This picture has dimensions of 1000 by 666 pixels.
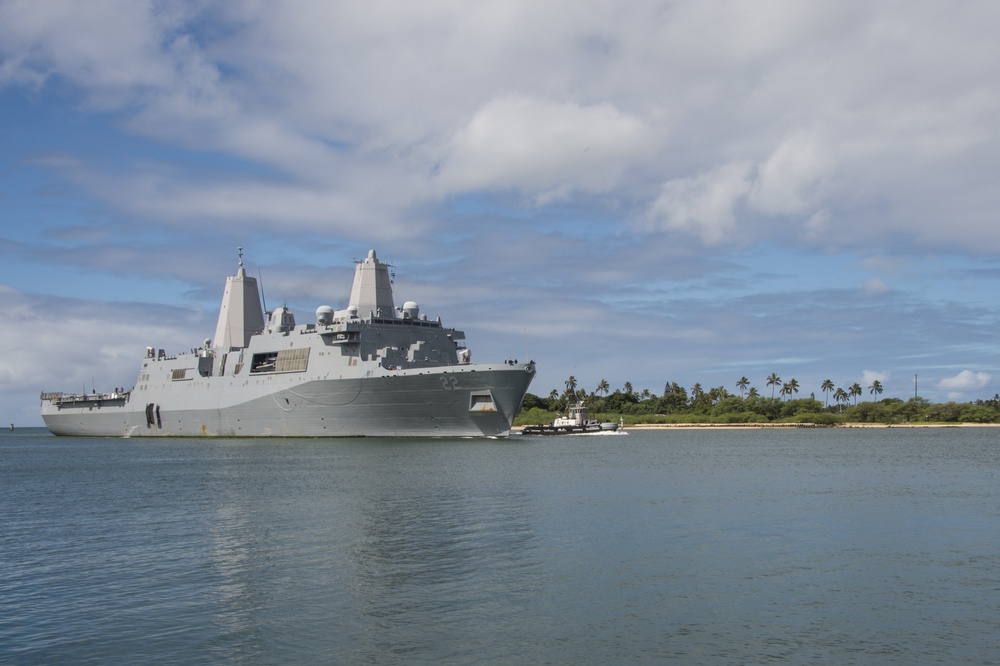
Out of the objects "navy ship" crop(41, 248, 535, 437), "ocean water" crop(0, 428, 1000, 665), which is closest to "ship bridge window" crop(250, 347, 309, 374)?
"navy ship" crop(41, 248, 535, 437)

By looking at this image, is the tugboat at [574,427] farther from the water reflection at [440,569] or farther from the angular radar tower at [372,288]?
the water reflection at [440,569]

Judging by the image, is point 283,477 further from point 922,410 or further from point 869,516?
point 922,410

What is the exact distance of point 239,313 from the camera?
261 ft

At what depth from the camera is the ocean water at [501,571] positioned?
1328 centimetres

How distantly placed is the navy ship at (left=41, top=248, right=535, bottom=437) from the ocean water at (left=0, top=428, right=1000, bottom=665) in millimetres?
20217

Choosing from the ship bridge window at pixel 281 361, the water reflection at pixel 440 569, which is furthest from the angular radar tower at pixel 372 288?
the water reflection at pixel 440 569

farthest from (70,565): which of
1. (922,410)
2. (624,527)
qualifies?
(922,410)

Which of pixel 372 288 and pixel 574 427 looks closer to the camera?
pixel 372 288

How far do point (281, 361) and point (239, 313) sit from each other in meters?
16.4

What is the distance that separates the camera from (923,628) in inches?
552

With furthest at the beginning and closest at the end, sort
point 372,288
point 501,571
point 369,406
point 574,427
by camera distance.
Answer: point 574,427
point 372,288
point 369,406
point 501,571

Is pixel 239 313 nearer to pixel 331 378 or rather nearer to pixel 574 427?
pixel 331 378

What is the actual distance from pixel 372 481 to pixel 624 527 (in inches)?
561

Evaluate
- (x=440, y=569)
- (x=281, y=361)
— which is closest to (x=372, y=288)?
(x=281, y=361)
